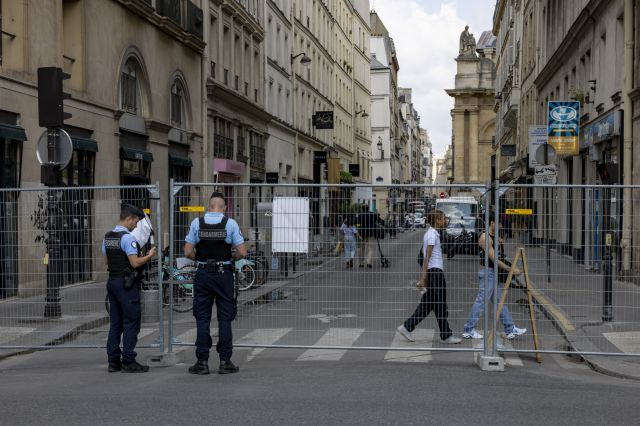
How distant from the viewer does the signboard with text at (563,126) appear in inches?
739

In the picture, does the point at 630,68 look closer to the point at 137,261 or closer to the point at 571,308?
the point at 571,308

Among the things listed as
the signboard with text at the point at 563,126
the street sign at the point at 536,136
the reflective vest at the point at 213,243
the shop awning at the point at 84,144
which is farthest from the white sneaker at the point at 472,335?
the shop awning at the point at 84,144

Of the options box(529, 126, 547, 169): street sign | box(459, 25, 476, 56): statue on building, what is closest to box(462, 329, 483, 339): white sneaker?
box(529, 126, 547, 169): street sign

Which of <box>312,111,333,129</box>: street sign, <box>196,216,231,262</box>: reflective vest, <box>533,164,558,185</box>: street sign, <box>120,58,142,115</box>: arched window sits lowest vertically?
<box>196,216,231,262</box>: reflective vest

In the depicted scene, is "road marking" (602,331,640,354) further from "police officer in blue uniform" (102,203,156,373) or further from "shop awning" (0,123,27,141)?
"shop awning" (0,123,27,141)

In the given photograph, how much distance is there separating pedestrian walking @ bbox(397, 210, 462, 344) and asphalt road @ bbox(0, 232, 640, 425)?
142 millimetres

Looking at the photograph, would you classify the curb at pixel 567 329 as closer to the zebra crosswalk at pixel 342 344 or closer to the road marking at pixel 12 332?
the zebra crosswalk at pixel 342 344

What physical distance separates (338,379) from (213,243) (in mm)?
1942

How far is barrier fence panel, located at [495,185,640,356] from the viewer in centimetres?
917

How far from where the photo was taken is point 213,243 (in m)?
8.63

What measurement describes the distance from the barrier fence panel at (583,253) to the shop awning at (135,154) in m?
14.1

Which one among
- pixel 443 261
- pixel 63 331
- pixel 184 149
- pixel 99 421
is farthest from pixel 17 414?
pixel 184 149

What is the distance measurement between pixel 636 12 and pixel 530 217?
13027 millimetres

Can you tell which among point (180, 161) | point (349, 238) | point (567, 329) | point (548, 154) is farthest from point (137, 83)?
point (567, 329)
